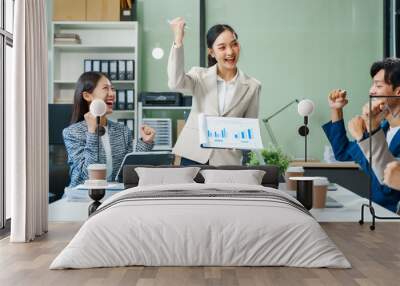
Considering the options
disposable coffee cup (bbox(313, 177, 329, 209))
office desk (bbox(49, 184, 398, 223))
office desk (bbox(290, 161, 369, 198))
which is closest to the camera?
office desk (bbox(49, 184, 398, 223))

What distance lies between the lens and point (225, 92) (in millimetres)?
5574

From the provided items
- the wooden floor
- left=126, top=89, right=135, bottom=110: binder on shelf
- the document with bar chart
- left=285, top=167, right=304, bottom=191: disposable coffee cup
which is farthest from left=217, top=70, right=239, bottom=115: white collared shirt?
the wooden floor

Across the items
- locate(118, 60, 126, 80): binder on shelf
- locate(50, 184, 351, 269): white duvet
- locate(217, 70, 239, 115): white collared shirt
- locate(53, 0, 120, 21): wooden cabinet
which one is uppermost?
locate(53, 0, 120, 21): wooden cabinet

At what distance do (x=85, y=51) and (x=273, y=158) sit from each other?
2.41 meters

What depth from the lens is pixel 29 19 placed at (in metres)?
4.48

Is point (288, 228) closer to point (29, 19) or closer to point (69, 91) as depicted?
point (29, 19)

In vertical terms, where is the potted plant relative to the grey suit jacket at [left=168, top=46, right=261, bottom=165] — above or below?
below

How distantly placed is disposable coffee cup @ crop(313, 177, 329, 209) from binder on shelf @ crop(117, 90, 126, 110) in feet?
7.90

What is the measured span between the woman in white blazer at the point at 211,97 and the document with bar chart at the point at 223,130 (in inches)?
1.7

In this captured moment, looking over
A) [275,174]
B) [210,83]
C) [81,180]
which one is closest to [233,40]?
[210,83]

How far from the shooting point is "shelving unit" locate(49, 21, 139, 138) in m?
6.99

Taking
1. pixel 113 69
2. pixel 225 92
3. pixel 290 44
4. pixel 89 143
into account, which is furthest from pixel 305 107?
pixel 113 69

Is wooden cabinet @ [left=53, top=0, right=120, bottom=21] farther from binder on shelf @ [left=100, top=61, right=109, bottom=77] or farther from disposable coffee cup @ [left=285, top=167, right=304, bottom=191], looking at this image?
disposable coffee cup @ [left=285, top=167, right=304, bottom=191]

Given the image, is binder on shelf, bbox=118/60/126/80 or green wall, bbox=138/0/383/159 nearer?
binder on shelf, bbox=118/60/126/80
